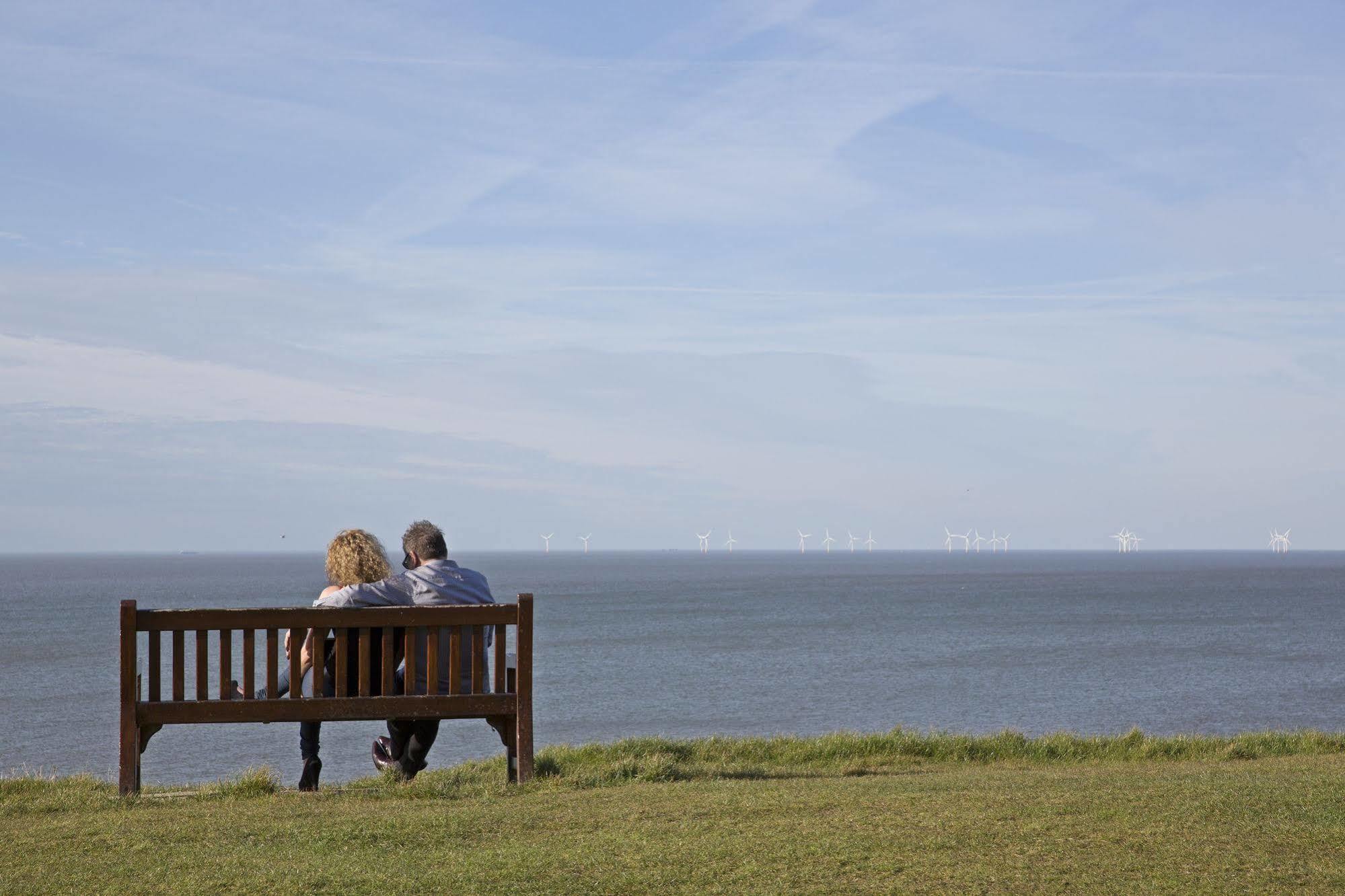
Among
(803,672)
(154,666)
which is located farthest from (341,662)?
(803,672)

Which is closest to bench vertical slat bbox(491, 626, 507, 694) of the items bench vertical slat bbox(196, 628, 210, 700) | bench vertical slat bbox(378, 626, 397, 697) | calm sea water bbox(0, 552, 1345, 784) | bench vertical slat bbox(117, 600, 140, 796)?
bench vertical slat bbox(378, 626, 397, 697)

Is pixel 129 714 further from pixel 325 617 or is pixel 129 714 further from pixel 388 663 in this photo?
pixel 388 663

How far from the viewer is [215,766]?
75.0 ft

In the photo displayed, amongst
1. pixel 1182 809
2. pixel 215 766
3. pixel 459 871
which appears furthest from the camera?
pixel 215 766

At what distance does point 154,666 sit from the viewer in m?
7.85

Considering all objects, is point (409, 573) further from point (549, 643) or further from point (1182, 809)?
point (549, 643)

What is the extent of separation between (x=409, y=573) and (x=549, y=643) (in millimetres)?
51819

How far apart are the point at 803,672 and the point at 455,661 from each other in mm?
38687

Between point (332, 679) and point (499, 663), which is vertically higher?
point (499, 663)

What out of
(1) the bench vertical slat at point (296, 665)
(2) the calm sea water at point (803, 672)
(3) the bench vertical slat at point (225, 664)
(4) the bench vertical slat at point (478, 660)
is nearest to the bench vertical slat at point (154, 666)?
(3) the bench vertical slat at point (225, 664)

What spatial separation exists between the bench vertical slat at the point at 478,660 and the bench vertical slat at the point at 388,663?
0.51m

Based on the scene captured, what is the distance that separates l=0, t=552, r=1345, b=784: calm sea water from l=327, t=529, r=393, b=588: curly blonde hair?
1318cm

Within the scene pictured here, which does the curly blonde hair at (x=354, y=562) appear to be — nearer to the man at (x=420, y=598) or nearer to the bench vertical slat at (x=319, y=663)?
the man at (x=420, y=598)

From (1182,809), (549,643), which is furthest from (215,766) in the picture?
(549,643)
